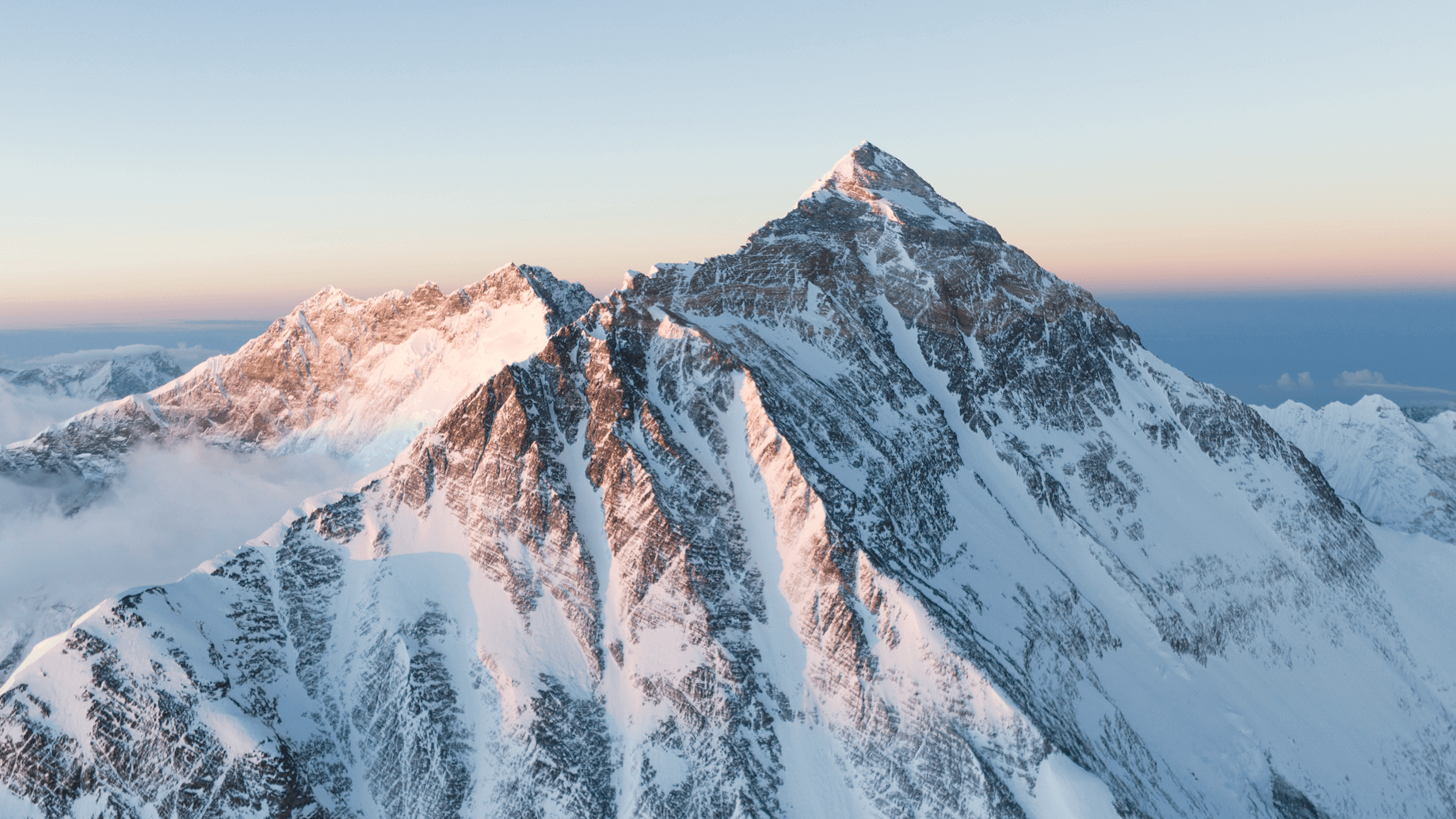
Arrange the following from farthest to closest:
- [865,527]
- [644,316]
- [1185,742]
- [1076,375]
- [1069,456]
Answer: [1076,375], [1069,456], [644,316], [1185,742], [865,527]

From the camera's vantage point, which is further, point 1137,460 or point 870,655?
point 1137,460

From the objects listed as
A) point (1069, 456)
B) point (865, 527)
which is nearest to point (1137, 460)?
point (1069, 456)

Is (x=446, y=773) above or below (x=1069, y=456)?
below

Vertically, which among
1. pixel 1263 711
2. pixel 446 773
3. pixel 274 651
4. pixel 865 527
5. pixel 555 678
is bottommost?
pixel 1263 711

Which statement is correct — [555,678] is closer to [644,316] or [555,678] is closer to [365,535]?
[365,535]

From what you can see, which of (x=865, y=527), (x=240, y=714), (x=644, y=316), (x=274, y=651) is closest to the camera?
(x=240, y=714)

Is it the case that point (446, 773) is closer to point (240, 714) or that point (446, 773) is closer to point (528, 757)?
point (528, 757)
